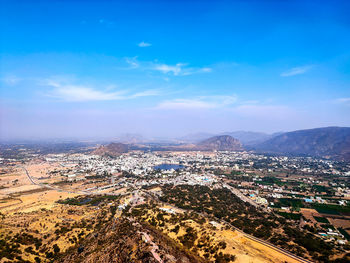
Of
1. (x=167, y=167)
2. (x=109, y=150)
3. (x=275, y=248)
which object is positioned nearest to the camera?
(x=275, y=248)

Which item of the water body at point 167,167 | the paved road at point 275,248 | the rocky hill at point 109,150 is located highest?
the rocky hill at point 109,150

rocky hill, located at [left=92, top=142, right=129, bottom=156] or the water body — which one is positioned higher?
rocky hill, located at [left=92, top=142, right=129, bottom=156]

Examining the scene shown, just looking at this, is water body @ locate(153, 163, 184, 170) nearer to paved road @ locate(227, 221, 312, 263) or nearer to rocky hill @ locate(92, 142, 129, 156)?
rocky hill @ locate(92, 142, 129, 156)

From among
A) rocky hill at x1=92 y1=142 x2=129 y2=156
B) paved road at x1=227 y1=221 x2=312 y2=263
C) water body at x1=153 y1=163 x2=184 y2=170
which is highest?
rocky hill at x1=92 y1=142 x2=129 y2=156

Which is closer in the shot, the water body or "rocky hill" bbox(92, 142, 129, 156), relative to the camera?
the water body

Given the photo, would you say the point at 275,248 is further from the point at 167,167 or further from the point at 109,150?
the point at 109,150

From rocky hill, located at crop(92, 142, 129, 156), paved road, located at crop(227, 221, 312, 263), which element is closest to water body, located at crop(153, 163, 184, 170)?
rocky hill, located at crop(92, 142, 129, 156)

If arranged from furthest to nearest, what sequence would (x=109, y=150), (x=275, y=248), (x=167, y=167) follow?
(x=109, y=150) → (x=167, y=167) → (x=275, y=248)

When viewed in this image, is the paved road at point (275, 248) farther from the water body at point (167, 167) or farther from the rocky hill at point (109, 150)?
the rocky hill at point (109, 150)

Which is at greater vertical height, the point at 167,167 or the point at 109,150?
the point at 109,150

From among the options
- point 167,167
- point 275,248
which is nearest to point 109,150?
point 167,167

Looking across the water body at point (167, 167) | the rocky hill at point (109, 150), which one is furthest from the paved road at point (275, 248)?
the rocky hill at point (109, 150)
